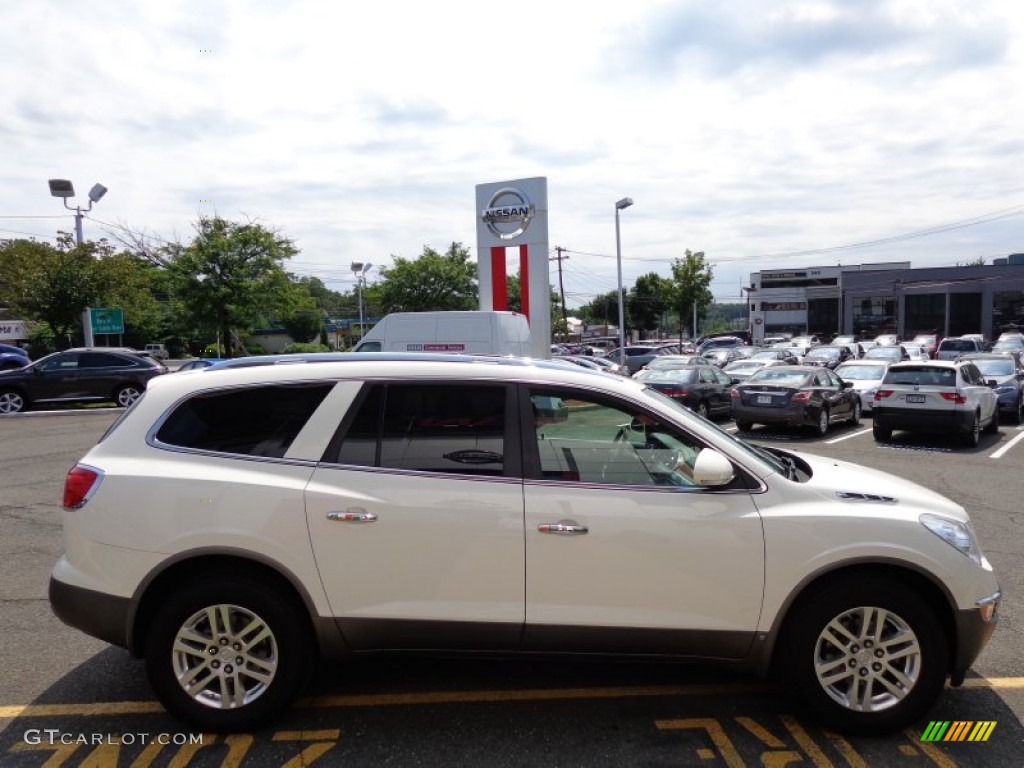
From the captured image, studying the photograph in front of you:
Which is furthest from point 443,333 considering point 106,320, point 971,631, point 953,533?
point 106,320

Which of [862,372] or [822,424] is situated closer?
[822,424]

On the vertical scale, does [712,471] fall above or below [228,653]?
above

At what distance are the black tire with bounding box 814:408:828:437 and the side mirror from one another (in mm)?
11814

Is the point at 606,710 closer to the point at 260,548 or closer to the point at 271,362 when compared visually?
the point at 260,548

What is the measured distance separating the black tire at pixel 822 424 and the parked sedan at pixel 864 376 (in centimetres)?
295

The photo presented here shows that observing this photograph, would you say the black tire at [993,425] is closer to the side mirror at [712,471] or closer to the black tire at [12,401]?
the side mirror at [712,471]

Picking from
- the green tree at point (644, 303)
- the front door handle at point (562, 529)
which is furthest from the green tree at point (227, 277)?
the green tree at point (644, 303)

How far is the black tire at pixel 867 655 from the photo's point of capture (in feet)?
10.9

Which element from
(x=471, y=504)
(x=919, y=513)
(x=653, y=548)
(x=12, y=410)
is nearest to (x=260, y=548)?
(x=471, y=504)

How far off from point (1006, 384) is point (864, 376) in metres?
3.02

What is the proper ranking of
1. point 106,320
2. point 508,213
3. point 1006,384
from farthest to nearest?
point 106,320
point 508,213
point 1006,384

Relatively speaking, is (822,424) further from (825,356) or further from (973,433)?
(825,356)

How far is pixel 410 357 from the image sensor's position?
3.76m

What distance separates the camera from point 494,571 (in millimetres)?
3299
